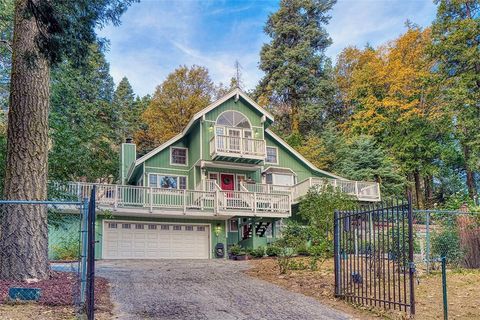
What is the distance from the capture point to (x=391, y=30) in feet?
102

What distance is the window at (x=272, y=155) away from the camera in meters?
24.2

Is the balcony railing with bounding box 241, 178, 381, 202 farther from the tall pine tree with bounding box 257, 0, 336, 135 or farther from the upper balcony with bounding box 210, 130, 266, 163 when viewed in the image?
the tall pine tree with bounding box 257, 0, 336, 135

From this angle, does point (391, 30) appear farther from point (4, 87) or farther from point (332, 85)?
point (4, 87)

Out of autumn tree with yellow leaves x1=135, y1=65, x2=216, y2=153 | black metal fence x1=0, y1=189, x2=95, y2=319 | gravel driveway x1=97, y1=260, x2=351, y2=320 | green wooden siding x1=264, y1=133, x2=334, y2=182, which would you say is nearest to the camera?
black metal fence x1=0, y1=189, x2=95, y2=319

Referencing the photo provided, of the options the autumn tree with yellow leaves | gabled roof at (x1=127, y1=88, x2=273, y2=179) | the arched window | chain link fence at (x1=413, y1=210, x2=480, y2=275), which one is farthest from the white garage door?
the autumn tree with yellow leaves

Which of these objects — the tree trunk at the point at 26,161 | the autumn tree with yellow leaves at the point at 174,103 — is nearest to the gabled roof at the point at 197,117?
the autumn tree with yellow leaves at the point at 174,103

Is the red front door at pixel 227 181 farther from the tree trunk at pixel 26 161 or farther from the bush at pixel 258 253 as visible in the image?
the tree trunk at pixel 26 161

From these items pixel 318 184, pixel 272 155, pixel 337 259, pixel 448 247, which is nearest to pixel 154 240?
pixel 318 184

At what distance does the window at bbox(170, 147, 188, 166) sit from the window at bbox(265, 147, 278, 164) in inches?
176

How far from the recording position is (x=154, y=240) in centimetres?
1989

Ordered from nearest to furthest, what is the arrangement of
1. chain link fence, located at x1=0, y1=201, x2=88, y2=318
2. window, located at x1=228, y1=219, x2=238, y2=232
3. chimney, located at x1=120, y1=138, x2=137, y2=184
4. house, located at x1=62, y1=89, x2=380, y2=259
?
chain link fence, located at x1=0, y1=201, x2=88, y2=318, house, located at x1=62, y1=89, x2=380, y2=259, window, located at x1=228, y1=219, x2=238, y2=232, chimney, located at x1=120, y1=138, x2=137, y2=184

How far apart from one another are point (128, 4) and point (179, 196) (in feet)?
41.7

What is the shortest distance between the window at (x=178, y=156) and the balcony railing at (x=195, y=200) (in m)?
2.77

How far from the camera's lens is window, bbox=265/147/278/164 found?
79.6 ft
